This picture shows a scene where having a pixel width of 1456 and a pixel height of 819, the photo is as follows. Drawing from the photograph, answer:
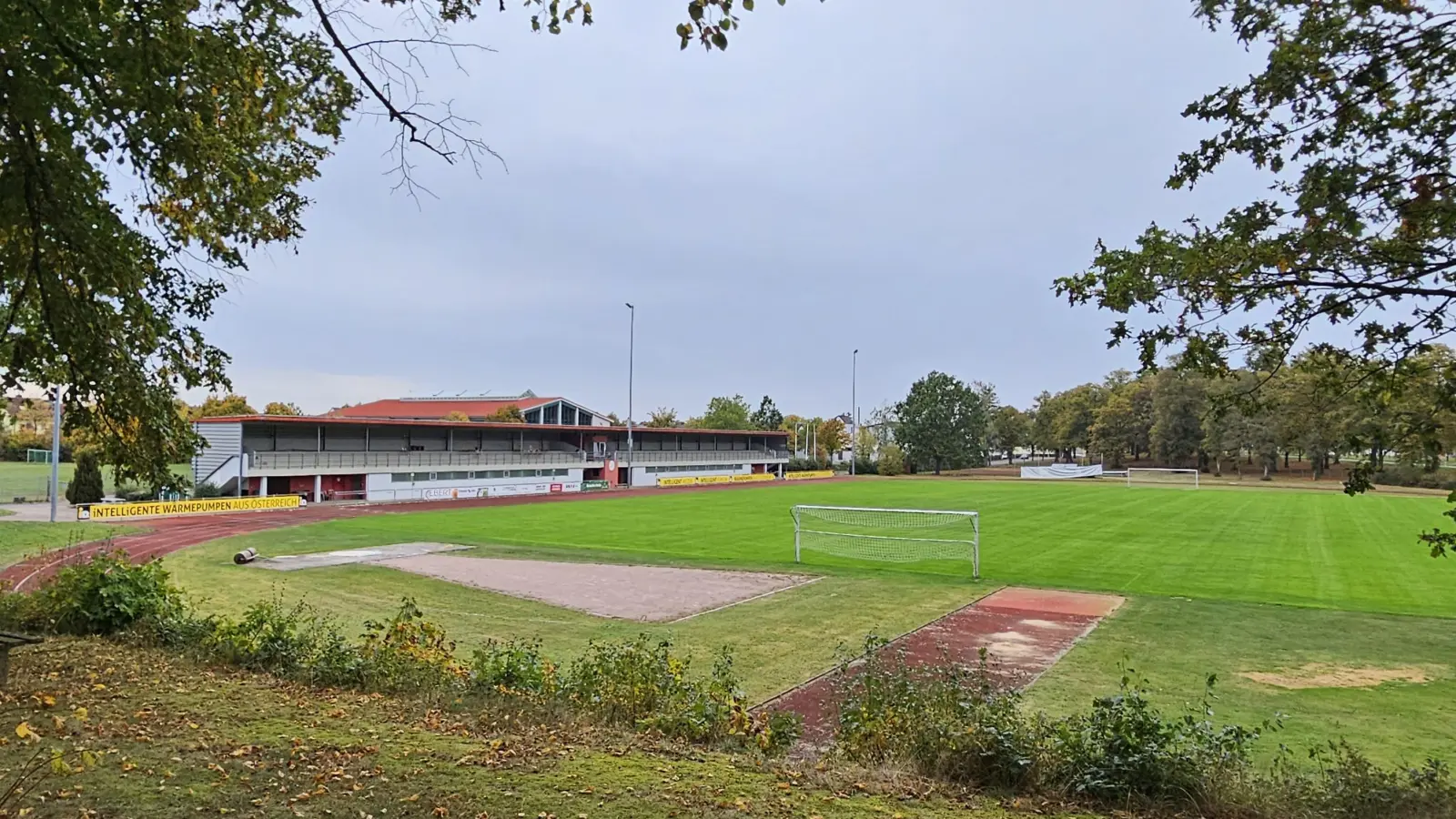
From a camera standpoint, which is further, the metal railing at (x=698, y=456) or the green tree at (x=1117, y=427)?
the green tree at (x=1117, y=427)

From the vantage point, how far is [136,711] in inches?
241

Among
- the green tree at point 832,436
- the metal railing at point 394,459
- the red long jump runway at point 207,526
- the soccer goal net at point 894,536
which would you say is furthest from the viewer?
the green tree at point 832,436

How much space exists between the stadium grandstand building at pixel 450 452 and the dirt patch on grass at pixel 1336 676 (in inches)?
1522

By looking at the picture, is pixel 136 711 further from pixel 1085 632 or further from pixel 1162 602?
pixel 1162 602

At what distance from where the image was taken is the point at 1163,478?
86.7m

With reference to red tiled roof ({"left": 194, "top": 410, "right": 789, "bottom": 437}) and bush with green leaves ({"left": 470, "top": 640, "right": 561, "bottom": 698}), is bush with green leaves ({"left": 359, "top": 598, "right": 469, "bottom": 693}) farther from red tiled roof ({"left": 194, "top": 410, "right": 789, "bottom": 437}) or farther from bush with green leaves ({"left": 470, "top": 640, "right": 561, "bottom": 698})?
red tiled roof ({"left": 194, "top": 410, "right": 789, "bottom": 437})

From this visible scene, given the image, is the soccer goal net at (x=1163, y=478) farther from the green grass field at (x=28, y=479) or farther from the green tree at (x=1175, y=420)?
the green grass field at (x=28, y=479)

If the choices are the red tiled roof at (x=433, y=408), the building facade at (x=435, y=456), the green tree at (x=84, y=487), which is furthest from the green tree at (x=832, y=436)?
the green tree at (x=84, y=487)

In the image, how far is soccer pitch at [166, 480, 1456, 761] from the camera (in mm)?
11219

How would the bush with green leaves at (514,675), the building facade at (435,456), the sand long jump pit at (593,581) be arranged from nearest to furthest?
the bush with green leaves at (514,675) < the sand long jump pit at (593,581) < the building facade at (435,456)

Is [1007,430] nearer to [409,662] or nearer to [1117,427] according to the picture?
[1117,427]

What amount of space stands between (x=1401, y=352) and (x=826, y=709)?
6625 mm

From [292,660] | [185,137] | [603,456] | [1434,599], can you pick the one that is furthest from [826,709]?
[603,456]

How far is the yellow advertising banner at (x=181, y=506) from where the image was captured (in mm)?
35791
